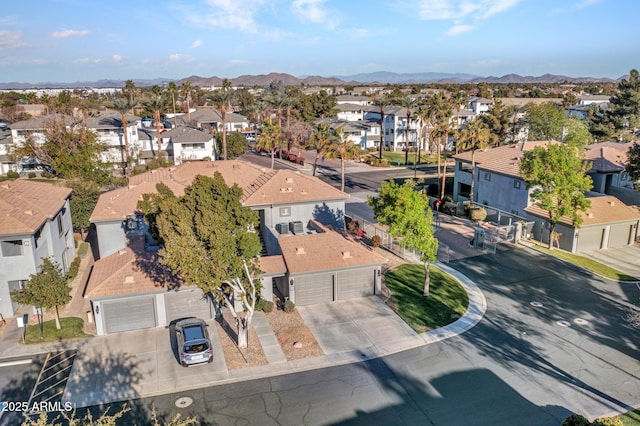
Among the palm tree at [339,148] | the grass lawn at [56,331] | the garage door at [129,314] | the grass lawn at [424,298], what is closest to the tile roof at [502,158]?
the palm tree at [339,148]

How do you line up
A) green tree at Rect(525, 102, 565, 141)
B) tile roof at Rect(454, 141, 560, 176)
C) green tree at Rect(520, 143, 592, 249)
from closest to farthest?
green tree at Rect(520, 143, 592, 249), tile roof at Rect(454, 141, 560, 176), green tree at Rect(525, 102, 565, 141)

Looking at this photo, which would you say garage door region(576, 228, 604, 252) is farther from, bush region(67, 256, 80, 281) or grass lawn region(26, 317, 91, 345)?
bush region(67, 256, 80, 281)

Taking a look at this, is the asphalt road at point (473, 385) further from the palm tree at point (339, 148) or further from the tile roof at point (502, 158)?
the palm tree at point (339, 148)

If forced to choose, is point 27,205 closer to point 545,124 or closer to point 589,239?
point 589,239

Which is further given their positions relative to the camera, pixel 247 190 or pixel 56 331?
pixel 247 190

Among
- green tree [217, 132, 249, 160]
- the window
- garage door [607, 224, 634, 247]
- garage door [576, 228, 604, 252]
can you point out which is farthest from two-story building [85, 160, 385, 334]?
green tree [217, 132, 249, 160]

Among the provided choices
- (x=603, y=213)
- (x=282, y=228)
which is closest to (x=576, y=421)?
(x=282, y=228)
